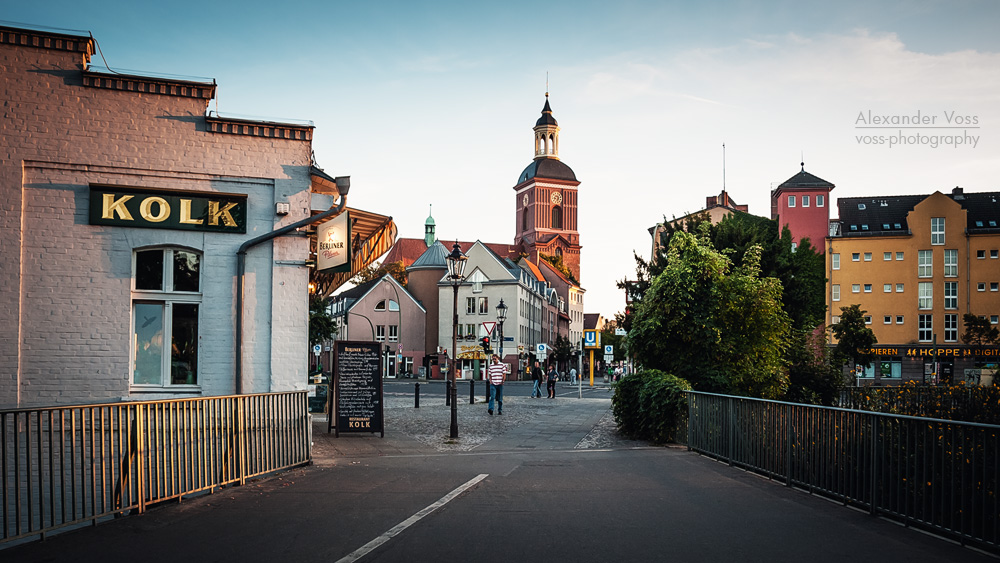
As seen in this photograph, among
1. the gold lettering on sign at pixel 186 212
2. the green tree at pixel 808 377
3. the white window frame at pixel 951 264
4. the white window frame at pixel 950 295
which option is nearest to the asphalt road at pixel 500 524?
the gold lettering on sign at pixel 186 212

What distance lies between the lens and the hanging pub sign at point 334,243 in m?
14.6

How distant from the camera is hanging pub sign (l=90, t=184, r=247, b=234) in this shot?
1351 cm

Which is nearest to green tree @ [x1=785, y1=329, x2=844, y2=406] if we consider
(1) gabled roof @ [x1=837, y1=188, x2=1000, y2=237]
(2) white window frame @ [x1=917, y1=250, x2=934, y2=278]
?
(2) white window frame @ [x1=917, y1=250, x2=934, y2=278]

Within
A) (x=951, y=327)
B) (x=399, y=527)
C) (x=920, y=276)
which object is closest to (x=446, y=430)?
(x=399, y=527)

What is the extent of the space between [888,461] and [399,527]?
4.95 m

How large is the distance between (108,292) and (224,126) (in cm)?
327

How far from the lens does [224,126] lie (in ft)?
46.1

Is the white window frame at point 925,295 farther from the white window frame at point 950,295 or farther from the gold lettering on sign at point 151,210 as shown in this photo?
the gold lettering on sign at point 151,210

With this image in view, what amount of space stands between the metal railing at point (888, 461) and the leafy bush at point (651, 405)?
458cm

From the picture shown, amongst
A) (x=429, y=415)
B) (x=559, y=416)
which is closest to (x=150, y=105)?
(x=429, y=415)

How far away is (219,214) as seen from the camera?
1407cm

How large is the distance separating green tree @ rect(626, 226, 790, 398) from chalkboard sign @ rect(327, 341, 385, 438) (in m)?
7.39

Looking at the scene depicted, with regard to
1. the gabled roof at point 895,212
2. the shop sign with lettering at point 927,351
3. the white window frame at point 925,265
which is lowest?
the shop sign with lettering at point 927,351

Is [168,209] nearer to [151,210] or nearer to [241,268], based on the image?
[151,210]
